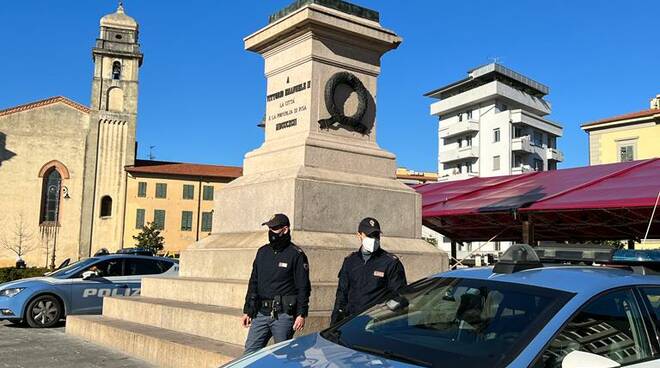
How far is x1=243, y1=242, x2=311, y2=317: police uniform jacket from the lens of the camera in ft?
18.4

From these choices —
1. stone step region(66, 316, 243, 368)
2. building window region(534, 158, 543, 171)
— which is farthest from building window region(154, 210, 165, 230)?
stone step region(66, 316, 243, 368)

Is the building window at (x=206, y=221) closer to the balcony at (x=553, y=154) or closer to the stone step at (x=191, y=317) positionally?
the balcony at (x=553, y=154)

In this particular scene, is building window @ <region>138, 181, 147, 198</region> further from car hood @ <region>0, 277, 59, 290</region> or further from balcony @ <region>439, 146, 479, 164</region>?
car hood @ <region>0, 277, 59, 290</region>

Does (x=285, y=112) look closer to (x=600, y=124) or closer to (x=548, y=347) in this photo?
(x=548, y=347)

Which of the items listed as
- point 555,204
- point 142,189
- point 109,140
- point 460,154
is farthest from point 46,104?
point 555,204

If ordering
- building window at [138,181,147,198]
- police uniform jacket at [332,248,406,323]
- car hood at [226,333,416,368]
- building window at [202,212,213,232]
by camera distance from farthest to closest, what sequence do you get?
building window at [202,212,213,232]
building window at [138,181,147,198]
police uniform jacket at [332,248,406,323]
car hood at [226,333,416,368]

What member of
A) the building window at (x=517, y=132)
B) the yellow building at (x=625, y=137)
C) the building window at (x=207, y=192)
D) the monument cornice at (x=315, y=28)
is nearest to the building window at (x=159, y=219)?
the building window at (x=207, y=192)

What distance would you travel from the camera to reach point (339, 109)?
31.6 ft

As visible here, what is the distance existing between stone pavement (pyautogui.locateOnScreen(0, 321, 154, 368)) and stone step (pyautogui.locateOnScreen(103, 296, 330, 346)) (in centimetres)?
68

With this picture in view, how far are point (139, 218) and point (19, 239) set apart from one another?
10744 mm

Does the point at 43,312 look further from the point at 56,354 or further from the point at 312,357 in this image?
the point at 312,357

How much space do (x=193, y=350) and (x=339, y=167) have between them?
3.79m

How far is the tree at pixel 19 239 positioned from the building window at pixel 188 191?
14692 millimetres

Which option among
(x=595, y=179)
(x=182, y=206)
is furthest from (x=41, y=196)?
(x=595, y=179)
